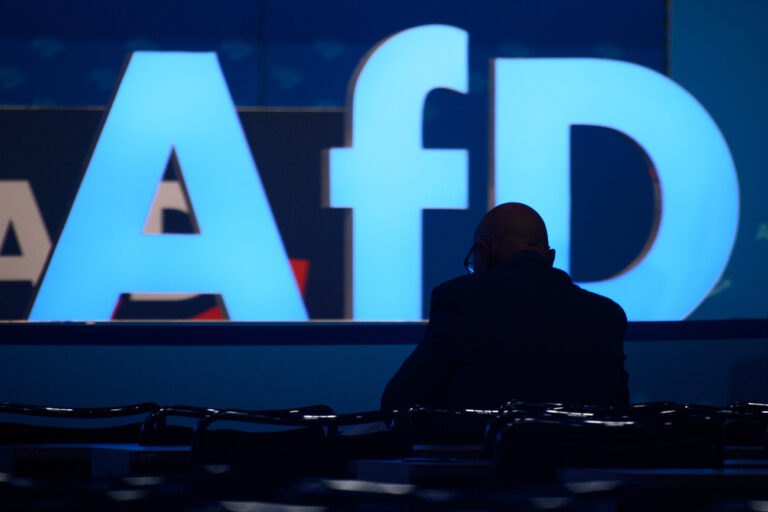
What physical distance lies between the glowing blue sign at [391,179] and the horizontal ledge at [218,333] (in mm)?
252

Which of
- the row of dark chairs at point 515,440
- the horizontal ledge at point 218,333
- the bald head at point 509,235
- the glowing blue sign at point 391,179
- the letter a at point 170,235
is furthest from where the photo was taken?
the glowing blue sign at point 391,179

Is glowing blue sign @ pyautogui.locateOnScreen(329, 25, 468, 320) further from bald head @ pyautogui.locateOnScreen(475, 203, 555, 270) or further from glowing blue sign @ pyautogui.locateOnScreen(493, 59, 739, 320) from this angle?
bald head @ pyautogui.locateOnScreen(475, 203, 555, 270)

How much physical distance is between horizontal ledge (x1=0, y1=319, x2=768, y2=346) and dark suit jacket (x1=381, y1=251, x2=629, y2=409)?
1.50 metres

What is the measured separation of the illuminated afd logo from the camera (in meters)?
4.20

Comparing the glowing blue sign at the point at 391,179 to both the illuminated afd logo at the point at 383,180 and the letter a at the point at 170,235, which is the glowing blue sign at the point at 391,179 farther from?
the letter a at the point at 170,235

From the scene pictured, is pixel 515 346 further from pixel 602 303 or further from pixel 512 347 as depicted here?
pixel 602 303

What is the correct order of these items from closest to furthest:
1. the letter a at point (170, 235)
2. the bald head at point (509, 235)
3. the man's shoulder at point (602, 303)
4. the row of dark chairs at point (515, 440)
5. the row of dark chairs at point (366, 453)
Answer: the row of dark chairs at point (366, 453) < the row of dark chairs at point (515, 440) < the man's shoulder at point (602, 303) < the bald head at point (509, 235) < the letter a at point (170, 235)

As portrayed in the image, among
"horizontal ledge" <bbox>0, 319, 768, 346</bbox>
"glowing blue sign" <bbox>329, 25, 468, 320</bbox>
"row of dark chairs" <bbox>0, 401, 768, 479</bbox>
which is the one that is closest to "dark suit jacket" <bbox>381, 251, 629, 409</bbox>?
"row of dark chairs" <bbox>0, 401, 768, 479</bbox>

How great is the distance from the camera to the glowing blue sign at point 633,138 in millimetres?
4363

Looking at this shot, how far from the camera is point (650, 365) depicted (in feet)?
13.5

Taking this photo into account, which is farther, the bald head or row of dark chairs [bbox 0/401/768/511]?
the bald head

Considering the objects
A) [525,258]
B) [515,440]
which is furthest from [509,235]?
[515,440]

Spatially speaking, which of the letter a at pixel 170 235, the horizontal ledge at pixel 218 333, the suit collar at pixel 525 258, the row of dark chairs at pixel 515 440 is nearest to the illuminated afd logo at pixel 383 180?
the letter a at pixel 170 235

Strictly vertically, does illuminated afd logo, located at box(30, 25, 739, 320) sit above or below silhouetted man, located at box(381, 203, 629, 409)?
above
